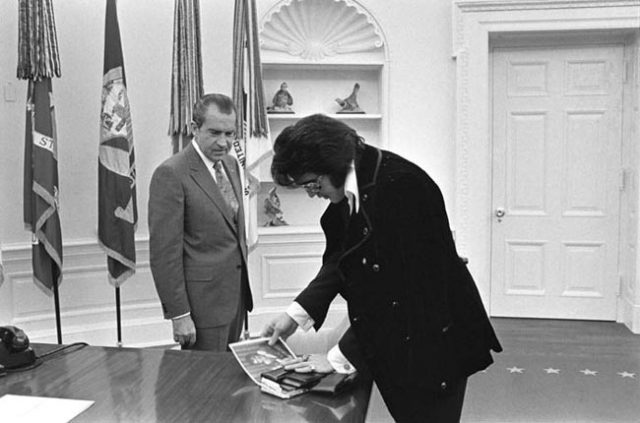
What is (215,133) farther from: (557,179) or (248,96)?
(557,179)

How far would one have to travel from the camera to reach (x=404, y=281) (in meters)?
1.41

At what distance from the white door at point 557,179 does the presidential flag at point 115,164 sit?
2712 millimetres

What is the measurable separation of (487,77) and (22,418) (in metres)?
4.00

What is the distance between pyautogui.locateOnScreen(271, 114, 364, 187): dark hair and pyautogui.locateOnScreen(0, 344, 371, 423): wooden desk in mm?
500

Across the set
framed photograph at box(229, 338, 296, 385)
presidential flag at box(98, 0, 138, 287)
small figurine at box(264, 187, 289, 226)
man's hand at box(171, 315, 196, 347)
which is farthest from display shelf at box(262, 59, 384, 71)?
framed photograph at box(229, 338, 296, 385)

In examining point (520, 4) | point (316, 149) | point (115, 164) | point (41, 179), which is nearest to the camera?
point (316, 149)

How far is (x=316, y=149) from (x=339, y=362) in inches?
20.2

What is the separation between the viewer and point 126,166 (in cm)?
365

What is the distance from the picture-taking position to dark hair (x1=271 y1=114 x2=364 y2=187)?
55.1 inches

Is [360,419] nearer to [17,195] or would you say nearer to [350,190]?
[350,190]

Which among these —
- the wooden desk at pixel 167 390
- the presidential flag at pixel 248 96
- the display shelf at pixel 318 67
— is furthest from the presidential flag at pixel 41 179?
the wooden desk at pixel 167 390

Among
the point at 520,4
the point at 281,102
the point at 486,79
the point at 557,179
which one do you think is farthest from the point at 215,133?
the point at 557,179

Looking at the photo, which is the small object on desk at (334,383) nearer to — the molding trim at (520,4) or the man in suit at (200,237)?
the man in suit at (200,237)

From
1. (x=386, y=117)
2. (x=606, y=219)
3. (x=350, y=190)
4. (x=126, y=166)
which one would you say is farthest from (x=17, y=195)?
(x=606, y=219)
